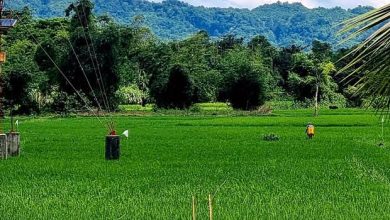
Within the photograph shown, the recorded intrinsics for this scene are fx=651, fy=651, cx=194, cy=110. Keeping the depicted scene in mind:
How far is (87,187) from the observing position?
7.98 meters

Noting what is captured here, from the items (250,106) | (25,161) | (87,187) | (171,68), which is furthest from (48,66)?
(87,187)

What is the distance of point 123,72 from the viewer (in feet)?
121

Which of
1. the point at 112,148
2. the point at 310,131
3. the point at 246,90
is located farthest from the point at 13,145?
the point at 246,90

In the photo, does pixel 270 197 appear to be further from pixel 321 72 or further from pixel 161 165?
pixel 321 72

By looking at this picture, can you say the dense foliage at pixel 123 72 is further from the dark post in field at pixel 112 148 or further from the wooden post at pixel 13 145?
the dark post in field at pixel 112 148

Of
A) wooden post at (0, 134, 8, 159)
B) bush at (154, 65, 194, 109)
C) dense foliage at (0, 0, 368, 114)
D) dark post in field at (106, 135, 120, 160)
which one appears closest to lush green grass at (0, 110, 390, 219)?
dark post in field at (106, 135, 120, 160)

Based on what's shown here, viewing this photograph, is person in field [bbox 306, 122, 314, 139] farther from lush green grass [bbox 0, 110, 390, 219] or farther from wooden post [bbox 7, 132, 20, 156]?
wooden post [bbox 7, 132, 20, 156]

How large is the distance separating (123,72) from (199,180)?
1136 inches

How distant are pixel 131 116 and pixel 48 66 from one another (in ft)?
30.6

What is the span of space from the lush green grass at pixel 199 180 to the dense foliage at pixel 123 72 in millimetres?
14714

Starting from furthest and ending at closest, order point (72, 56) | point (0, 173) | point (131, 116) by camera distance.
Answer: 1. point (72, 56)
2. point (131, 116)
3. point (0, 173)

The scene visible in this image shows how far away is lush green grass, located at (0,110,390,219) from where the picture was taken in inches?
245

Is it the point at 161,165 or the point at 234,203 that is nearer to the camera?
the point at 234,203

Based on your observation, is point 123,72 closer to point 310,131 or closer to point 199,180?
point 310,131
